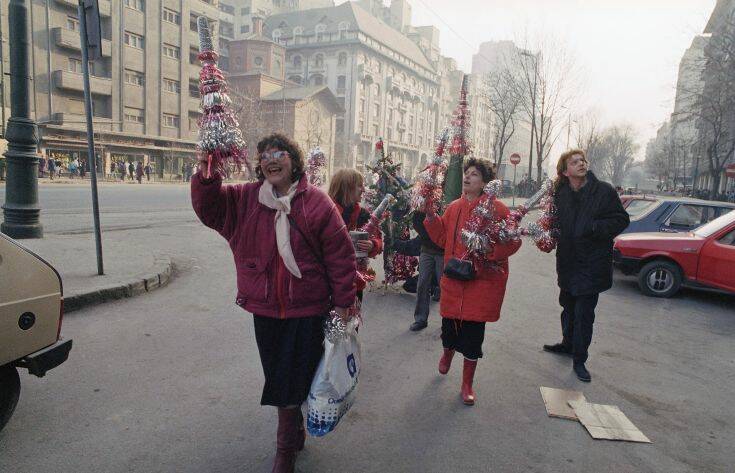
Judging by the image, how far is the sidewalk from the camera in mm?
5790

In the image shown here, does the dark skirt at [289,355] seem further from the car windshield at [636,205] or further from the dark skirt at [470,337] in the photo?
the car windshield at [636,205]

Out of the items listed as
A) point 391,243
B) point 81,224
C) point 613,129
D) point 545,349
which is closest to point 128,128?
point 81,224

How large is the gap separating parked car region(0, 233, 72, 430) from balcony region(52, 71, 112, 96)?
40578 millimetres

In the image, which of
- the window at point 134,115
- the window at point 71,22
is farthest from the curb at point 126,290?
the window at point 71,22

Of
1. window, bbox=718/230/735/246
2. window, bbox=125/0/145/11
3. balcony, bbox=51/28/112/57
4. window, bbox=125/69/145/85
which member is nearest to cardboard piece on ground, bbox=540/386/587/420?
window, bbox=718/230/735/246

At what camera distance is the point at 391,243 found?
24.0 ft

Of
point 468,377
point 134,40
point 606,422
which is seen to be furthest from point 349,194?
point 134,40

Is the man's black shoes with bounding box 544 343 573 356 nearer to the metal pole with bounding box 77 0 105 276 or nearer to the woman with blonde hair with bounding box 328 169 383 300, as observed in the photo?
the woman with blonde hair with bounding box 328 169 383 300

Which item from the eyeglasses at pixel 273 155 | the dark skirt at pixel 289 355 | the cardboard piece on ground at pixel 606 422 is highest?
the eyeglasses at pixel 273 155

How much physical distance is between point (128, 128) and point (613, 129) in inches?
2716

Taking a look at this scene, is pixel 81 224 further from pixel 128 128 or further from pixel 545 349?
pixel 128 128

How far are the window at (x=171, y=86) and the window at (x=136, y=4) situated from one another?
20.7 feet

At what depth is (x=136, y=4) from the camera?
4434 centimetres

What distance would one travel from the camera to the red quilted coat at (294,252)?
2.59m
